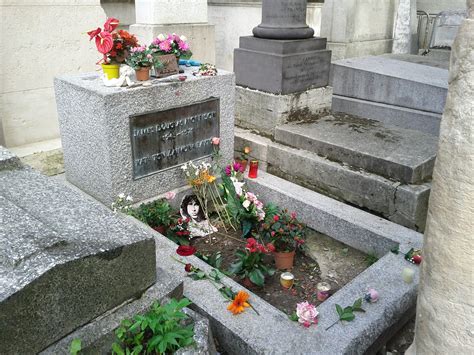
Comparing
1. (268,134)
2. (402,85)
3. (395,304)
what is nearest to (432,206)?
(395,304)

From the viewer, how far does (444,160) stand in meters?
1.59

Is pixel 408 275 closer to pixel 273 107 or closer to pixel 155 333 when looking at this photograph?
pixel 155 333

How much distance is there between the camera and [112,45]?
363 cm

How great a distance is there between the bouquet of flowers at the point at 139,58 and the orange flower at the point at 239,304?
6.82 feet

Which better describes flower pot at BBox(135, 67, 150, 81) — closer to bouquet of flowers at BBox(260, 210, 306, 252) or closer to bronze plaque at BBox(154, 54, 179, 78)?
bronze plaque at BBox(154, 54, 179, 78)

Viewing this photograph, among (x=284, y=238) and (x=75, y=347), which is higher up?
(x=75, y=347)

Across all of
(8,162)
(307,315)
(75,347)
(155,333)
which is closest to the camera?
(75,347)

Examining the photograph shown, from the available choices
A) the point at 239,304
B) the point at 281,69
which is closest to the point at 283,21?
the point at 281,69

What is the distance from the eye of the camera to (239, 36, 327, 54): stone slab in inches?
200

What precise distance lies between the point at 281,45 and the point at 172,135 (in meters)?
1.83

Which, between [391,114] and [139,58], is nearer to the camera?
[139,58]

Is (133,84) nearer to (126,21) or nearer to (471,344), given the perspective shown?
(471,344)

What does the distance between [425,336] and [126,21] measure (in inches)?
242

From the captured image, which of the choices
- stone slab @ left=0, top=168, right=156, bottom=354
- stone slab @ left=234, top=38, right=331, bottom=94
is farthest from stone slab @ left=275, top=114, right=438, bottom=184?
stone slab @ left=0, top=168, right=156, bottom=354
